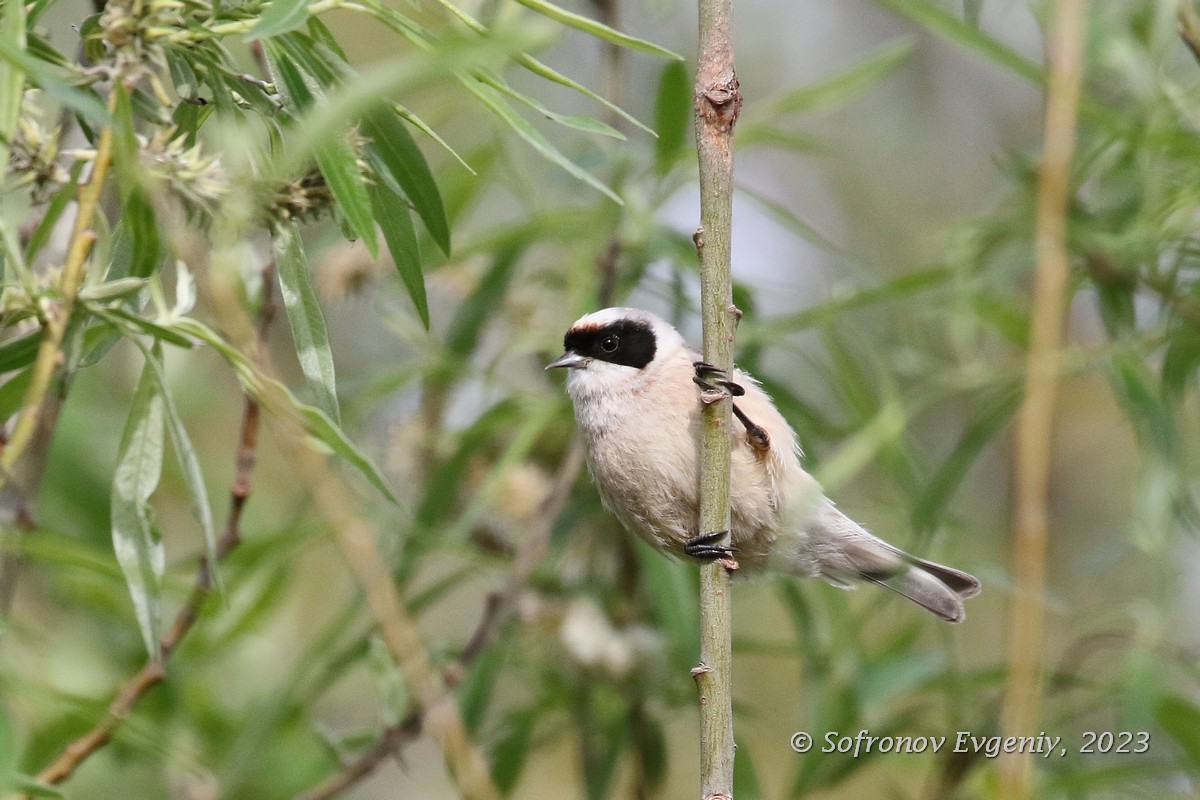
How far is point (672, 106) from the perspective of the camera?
3326 millimetres

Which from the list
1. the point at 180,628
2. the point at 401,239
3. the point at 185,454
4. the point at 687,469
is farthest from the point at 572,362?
the point at 185,454

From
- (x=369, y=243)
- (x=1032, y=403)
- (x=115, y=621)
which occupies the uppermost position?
(x=1032, y=403)

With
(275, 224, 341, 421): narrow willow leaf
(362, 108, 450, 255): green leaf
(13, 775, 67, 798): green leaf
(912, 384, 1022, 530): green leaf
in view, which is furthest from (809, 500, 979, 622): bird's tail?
(13, 775, 67, 798): green leaf

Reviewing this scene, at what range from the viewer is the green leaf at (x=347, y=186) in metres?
1.81

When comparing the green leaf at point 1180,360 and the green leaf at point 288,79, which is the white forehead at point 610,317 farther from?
the green leaf at point 288,79

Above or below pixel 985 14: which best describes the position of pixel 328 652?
below

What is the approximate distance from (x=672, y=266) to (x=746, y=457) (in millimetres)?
880

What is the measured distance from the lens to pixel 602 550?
13.6 feet

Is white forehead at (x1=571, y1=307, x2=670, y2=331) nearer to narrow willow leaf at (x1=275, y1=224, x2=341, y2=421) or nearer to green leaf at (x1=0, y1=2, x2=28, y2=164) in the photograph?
narrow willow leaf at (x1=275, y1=224, x2=341, y2=421)

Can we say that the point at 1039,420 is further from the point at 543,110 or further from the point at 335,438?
the point at 335,438

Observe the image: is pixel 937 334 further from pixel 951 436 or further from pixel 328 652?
pixel 328 652

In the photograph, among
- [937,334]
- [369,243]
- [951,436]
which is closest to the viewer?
[369,243]

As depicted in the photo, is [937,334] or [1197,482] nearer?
[1197,482]

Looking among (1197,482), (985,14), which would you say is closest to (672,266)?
(985,14)
